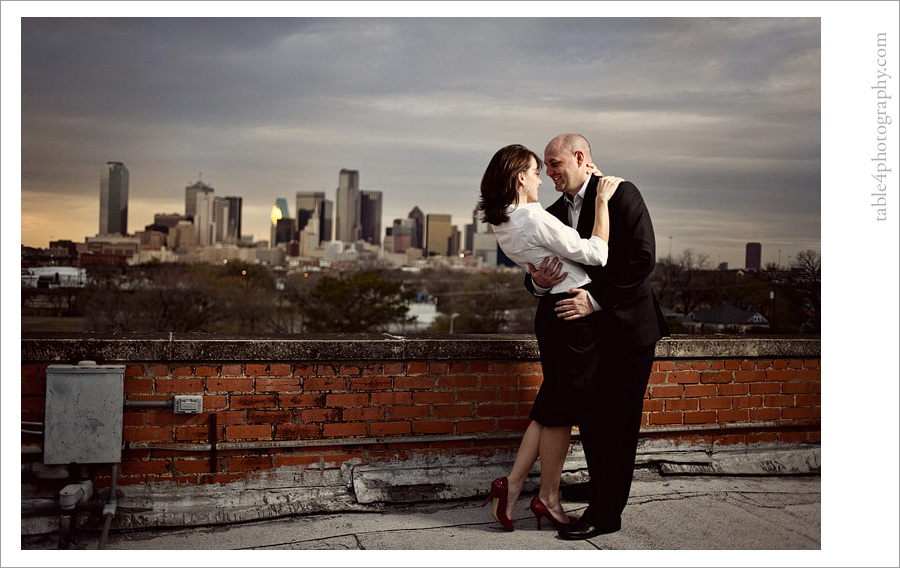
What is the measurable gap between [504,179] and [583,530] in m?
1.44

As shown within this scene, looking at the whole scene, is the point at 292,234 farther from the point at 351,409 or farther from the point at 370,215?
→ the point at 351,409

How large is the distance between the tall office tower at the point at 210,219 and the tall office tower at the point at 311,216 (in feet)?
21.1

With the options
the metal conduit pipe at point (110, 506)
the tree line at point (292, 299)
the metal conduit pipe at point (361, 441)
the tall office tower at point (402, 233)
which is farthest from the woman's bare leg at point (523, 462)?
the tall office tower at point (402, 233)

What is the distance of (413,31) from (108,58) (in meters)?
14.8

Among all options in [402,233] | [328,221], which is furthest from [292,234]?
[402,233]

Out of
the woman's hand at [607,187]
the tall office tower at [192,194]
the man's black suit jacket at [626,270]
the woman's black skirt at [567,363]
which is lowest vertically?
the woman's black skirt at [567,363]

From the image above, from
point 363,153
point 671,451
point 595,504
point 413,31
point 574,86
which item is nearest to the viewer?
point 595,504

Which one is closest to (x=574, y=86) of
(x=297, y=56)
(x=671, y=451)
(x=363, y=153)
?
(x=297, y=56)

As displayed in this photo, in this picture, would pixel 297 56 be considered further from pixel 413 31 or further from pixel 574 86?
pixel 574 86

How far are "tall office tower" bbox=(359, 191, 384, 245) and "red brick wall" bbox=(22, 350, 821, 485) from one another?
2284 inches

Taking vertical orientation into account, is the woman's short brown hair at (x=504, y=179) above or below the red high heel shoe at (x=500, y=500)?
above

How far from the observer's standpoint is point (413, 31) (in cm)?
3419

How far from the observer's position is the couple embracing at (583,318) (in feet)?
9.57

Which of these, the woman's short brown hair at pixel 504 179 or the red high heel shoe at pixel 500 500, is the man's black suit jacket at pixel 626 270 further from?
the red high heel shoe at pixel 500 500
